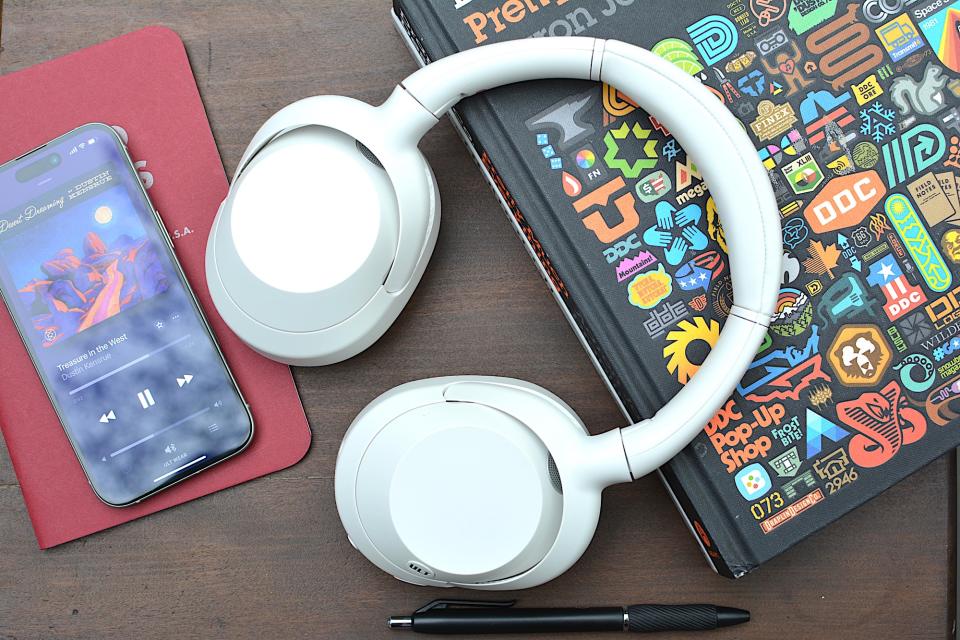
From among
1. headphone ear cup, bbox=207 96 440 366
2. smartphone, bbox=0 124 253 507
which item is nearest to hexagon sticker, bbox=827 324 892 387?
headphone ear cup, bbox=207 96 440 366

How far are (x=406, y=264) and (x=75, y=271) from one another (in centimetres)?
24

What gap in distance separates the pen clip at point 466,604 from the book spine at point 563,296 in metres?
0.13

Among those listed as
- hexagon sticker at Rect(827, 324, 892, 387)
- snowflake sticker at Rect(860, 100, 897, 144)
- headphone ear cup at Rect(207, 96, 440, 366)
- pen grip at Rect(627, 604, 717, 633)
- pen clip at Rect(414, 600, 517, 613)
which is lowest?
pen grip at Rect(627, 604, 717, 633)

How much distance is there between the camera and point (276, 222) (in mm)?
414

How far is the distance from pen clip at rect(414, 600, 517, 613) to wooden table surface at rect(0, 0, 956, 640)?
0.03 ft

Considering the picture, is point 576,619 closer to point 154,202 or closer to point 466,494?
point 466,494

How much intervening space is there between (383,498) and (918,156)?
0.36 metres

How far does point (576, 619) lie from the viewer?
1.57 ft

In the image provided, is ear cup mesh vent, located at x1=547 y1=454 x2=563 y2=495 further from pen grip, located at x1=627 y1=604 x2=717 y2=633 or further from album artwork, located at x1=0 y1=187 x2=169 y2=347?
album artwork, located at x1=0 y1=187 x2=169 y2=347

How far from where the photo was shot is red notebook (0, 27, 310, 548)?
1.65ft

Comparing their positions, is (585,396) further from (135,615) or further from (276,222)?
(135,615)

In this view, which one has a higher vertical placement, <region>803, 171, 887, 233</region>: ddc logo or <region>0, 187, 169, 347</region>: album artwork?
<region>0, 187, 169, 347</region>: album artwork

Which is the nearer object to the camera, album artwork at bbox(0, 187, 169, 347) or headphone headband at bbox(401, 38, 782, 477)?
headphone headband at bbox(401, 38, 782, 477)

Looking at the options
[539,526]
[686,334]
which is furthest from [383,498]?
[686,334]
